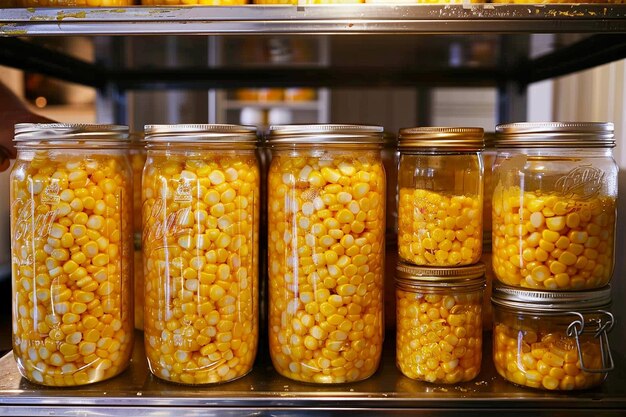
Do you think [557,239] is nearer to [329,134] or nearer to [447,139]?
[447,139]

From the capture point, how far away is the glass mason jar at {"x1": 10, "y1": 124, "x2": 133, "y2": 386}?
0.89 meters

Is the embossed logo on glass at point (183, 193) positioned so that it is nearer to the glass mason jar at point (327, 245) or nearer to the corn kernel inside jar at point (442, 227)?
the glass mason jar at point (327, 245)

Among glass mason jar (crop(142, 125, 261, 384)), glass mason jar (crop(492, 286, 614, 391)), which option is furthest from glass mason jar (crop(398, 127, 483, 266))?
glass mason jar (crop(142, 125, 261, 384))

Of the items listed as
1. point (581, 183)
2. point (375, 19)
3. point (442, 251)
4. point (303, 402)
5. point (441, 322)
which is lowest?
point (303, 402)

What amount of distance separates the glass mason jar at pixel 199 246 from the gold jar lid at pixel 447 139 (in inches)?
10.3

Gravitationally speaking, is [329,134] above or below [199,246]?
above

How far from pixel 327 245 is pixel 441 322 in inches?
8.8

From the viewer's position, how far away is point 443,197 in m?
0.93

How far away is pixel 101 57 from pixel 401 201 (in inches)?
30.1

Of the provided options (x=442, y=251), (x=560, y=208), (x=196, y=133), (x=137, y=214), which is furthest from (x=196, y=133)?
(x=560, y=208)

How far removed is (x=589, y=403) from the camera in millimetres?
890

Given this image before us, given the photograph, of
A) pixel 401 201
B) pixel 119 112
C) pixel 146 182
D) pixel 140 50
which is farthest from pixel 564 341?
pixel 119 112

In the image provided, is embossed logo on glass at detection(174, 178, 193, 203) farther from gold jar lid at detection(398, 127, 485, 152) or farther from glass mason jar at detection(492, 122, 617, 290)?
glass mason jar at detection(492, 122, 617, 290)

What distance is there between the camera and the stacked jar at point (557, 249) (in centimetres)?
89
